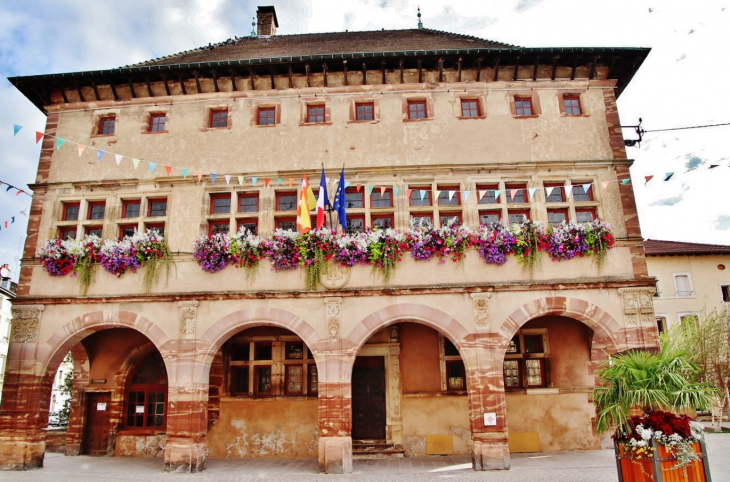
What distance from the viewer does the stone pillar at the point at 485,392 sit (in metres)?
10.3

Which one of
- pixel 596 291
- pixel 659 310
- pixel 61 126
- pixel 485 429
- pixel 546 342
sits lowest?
pixel 485 429

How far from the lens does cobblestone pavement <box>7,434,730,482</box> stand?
971 centimetres

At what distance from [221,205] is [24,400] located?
5.70 m

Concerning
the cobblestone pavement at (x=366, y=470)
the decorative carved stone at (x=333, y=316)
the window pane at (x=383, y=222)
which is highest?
the window pane at (x=383, y=222)

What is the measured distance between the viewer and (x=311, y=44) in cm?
1538

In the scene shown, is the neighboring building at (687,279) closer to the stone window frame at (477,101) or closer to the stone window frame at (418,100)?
the stone window frame at (477,101)

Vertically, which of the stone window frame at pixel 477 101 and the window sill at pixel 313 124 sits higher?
the stone window frame at pixel 477 101

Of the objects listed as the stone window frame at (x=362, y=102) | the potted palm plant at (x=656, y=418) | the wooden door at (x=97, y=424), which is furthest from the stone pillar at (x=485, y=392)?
the wooden door at (x=97, y=424)

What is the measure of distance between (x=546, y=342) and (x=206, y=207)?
845cm

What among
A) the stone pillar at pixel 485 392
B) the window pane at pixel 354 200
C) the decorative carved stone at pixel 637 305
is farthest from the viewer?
the window pane at pixel 354 200

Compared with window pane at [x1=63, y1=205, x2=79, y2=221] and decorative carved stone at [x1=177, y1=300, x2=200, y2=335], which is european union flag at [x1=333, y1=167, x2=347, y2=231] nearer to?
decorative carved stone at [x1=177, y1=300, x2=200, y2=335]

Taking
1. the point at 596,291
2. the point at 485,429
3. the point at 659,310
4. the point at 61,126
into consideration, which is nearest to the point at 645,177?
the point at 596,291

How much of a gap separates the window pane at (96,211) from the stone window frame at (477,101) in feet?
28.2

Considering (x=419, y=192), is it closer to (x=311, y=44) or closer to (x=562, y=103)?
(x=562, y=103)
